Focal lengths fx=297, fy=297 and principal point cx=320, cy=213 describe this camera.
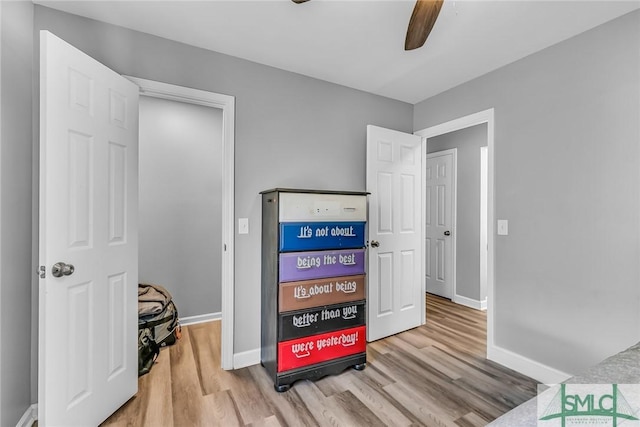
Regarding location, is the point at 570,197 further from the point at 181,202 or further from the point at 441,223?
the point at 181,202

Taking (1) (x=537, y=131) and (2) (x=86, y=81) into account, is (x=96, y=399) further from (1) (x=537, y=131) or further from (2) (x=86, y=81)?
(1) (x=537, y=131)

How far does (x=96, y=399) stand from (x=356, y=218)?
1929 mm

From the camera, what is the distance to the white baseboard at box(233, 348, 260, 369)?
229 cm

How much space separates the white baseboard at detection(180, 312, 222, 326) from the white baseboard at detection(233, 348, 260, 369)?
1.08m

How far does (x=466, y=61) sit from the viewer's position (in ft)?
7.69

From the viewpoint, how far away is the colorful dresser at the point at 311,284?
6.74ft

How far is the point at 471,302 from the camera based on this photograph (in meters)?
3.78

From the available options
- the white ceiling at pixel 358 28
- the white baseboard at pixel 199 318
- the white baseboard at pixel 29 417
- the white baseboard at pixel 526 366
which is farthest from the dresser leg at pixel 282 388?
the white ceiling at pixel 358 28

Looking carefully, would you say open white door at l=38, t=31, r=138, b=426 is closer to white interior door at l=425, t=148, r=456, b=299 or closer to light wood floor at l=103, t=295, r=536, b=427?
light wood floor at l=103, t=295, r=536, b=427

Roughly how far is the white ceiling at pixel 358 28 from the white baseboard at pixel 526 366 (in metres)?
2.29

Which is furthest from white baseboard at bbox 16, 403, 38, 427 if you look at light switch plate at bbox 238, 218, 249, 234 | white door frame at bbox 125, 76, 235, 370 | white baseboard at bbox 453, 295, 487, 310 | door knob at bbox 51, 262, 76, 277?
white baseboard at bbox 453, 295, 487, 310

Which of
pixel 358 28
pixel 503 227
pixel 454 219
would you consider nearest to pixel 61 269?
pixel 358 28

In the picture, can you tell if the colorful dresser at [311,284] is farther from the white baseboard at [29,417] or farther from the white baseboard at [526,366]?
the white baseboard at [29,417]

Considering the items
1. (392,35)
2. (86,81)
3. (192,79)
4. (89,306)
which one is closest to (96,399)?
(89,306)
